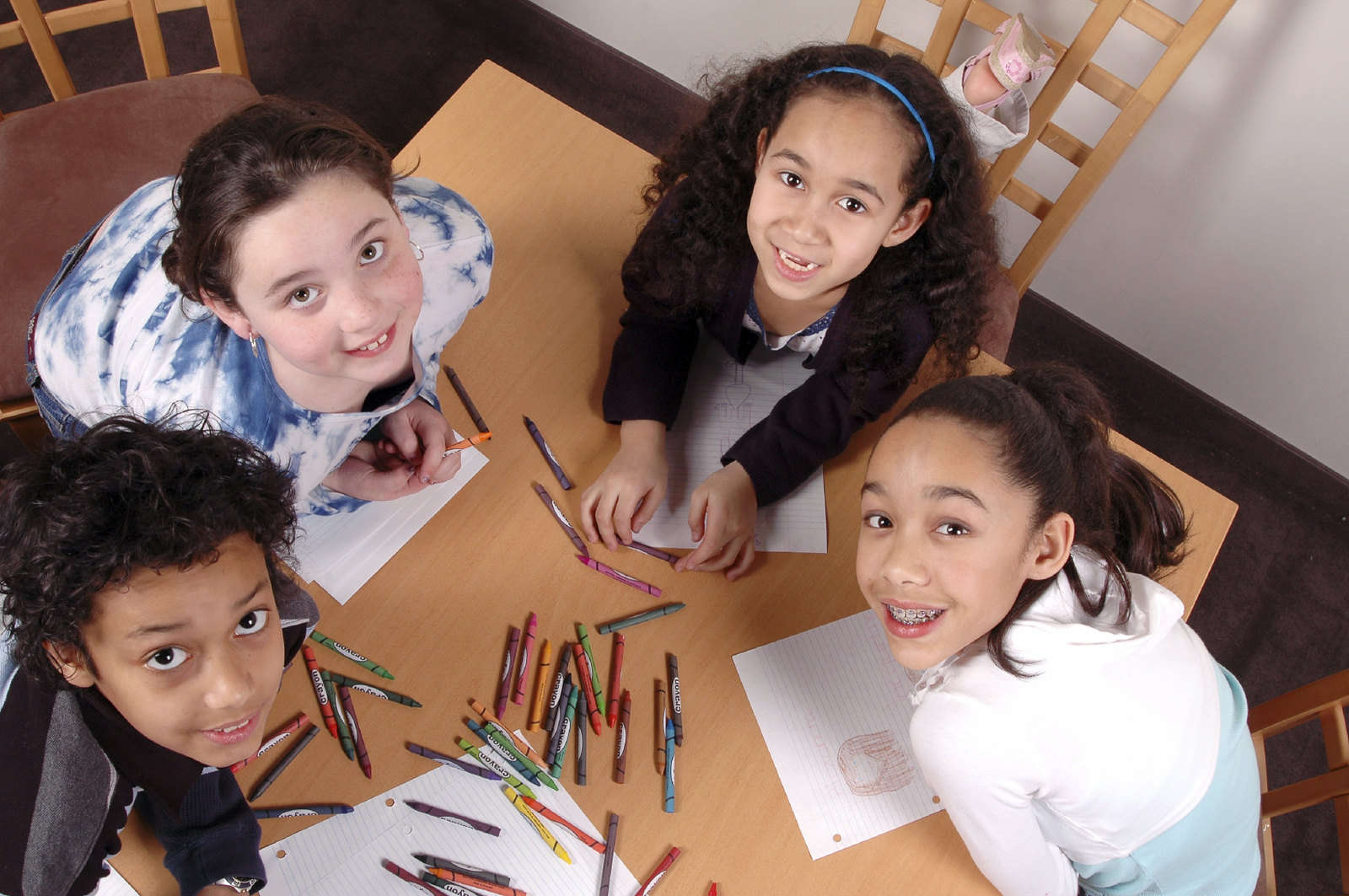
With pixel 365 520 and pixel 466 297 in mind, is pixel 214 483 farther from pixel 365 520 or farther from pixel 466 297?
pixel 466 297

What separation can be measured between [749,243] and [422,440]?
521mm

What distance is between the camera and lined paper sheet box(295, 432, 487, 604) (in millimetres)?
1226

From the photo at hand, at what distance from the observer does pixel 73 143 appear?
5.17 feet

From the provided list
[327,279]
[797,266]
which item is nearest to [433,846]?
[327,279]

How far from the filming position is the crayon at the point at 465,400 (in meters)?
1.33

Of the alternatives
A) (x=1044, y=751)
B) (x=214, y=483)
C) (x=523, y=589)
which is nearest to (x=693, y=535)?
(x=523, y=589)

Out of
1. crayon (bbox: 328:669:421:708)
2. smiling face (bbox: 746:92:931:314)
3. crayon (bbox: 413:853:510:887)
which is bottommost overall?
crayon (bbox: 413:853:510:887)

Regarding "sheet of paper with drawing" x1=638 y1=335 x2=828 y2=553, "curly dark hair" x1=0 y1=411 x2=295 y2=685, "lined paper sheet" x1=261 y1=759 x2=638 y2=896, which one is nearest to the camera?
"curly dark hair" x1=0 y1=411 x2=295 y2=685

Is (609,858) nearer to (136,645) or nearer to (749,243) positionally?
(136,645)

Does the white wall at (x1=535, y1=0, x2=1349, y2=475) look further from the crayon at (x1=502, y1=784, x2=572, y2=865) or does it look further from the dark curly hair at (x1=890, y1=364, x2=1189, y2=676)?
the crayon at (x1=502, y1=784, x2=572, y2=865)

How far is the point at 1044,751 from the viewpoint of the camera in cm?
109

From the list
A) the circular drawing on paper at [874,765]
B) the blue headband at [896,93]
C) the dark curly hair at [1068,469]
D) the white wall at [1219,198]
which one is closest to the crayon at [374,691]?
the circular drawing on paper at [874,765]

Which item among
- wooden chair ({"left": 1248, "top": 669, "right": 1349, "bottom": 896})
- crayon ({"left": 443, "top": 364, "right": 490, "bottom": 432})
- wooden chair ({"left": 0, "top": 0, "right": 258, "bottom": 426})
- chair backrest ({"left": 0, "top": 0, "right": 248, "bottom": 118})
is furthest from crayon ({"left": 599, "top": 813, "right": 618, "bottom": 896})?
chair backrest ({"left": 0, "top": 0, "right": 248, "bottom": 118})

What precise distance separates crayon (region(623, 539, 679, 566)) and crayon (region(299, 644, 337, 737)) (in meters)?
0.40
